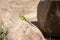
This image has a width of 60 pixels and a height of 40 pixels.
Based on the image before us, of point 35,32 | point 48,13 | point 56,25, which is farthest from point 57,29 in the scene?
point 35,32

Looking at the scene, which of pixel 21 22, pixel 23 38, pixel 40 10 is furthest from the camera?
pixel 40 10

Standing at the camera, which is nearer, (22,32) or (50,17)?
(22,32)

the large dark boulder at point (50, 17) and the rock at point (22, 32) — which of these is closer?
the rock at point (22, 32)

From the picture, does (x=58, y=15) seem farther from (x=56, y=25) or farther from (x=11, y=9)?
(x=11, y=9)

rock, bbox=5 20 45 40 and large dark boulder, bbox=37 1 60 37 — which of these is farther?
large dark boulder, bbox=37 1 60 37

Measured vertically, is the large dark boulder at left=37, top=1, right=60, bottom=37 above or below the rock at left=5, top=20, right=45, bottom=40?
below

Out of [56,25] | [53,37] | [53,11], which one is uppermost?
[53,11]

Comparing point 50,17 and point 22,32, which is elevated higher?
point 22,32

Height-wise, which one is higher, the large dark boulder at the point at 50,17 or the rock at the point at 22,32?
the rock at the point at 22,32
